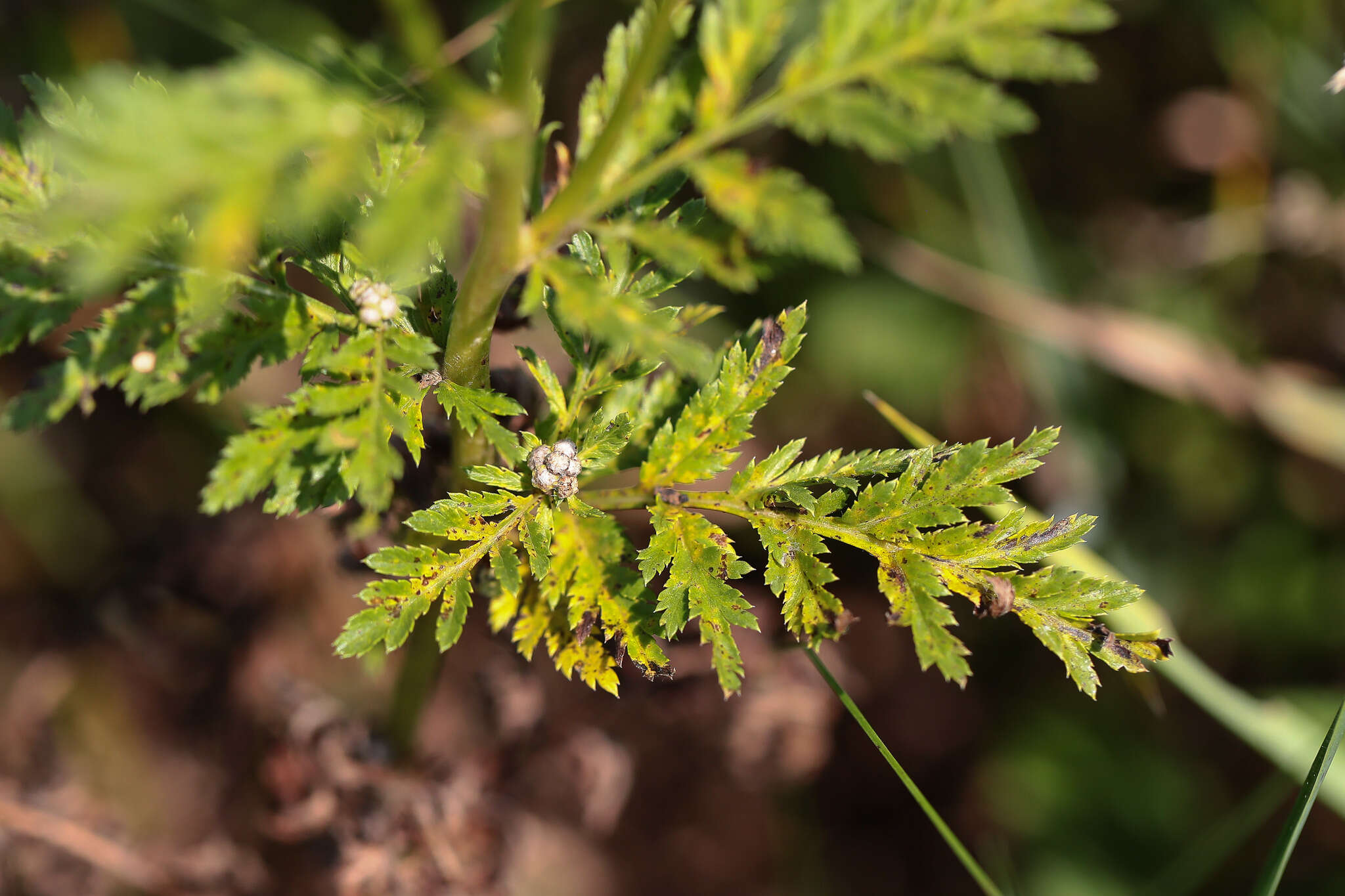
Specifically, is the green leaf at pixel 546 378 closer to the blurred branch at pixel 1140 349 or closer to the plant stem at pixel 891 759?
the plant stem at pixel 891 759

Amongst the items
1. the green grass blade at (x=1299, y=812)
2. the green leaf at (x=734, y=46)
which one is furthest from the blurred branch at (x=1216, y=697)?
the green leaf at (x=734, y=46)

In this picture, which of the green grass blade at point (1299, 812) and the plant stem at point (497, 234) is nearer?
the plant stem at point (497, 234)

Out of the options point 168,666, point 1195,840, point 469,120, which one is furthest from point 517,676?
point 1195,840

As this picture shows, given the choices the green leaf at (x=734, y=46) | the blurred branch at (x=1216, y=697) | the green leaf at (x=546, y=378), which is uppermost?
the green leaf at (x=734, y=46)

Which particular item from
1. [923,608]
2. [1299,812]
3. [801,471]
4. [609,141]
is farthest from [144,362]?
[1299,812]

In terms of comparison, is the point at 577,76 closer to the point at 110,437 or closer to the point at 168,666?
the point at 110,437

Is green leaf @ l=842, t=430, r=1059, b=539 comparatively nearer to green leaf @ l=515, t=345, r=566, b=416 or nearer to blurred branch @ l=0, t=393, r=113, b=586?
green leaf @ l=515, t=345, r=566, b=416
